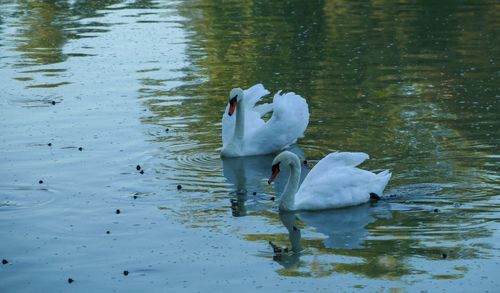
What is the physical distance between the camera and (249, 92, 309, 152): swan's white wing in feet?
58.7

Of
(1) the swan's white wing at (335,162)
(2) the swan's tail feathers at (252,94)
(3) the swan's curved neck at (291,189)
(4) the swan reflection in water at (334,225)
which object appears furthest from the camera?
(2) the swan's tail feathers at (252,94)

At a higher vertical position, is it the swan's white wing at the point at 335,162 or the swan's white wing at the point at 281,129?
the swan's white wing at the point at 335,162

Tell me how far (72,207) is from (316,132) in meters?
5.40

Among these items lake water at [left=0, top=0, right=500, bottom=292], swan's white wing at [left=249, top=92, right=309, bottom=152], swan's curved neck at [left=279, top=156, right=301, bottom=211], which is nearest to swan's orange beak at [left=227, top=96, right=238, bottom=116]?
swan's white wing at [left=249, top=92, right=309, bottom=152]

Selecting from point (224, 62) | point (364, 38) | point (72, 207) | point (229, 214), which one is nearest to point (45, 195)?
point (72, 207)

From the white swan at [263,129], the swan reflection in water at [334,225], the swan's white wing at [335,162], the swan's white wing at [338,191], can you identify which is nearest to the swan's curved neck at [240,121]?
the white swan at [263,129]

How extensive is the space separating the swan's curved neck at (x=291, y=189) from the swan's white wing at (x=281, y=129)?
136 inches

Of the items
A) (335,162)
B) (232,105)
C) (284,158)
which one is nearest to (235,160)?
(232,105)

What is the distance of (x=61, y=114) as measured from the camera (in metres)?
20.7

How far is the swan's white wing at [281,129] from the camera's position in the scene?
17.9 meters

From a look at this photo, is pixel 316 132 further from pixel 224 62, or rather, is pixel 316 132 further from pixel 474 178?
pixel 224 62

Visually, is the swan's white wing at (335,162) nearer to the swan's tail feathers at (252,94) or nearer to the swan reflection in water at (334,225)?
the swan reflection in water at (334,225)

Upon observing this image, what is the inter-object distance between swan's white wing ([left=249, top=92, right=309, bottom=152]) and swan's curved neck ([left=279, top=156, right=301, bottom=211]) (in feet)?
11.4

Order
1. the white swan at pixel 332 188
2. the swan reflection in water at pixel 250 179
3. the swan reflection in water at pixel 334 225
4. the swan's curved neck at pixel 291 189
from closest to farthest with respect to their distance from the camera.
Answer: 1. the swan reflection in water at pixel 334 225
2. the swan's curved neck at pixel 291 189
3. the white swan at pixel 332 188
4. the swan reflection in water at pixel 250 179
